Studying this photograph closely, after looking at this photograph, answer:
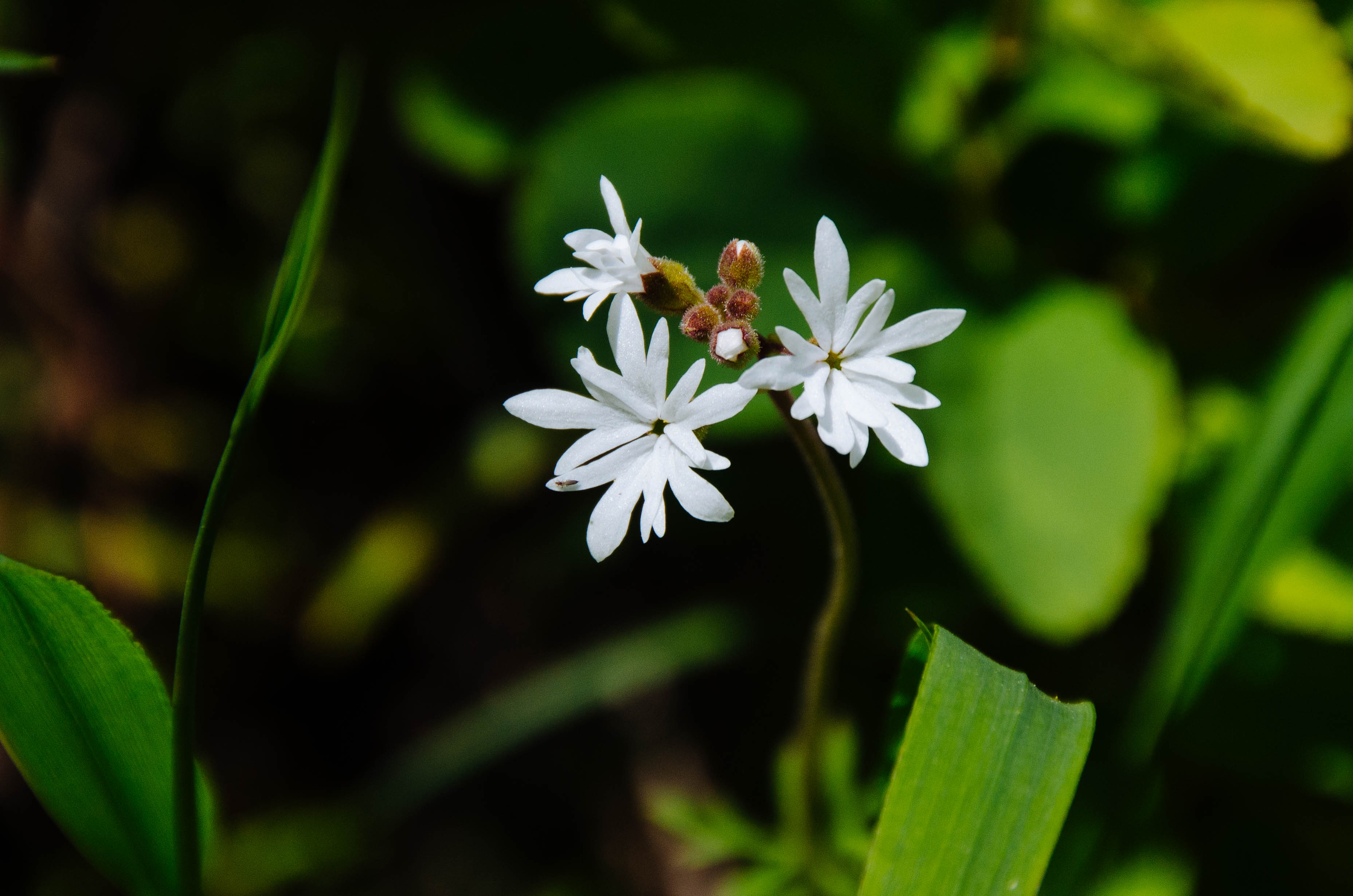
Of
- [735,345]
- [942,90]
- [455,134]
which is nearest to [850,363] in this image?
[735,345]

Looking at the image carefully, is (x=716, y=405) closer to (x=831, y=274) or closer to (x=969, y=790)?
(x=831, y=274)

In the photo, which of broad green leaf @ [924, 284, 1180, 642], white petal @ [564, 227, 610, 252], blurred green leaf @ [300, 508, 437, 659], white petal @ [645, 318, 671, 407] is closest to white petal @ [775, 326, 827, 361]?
white petal @ [645, 318, 671, 407]

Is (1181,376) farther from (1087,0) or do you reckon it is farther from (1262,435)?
(1087,0)

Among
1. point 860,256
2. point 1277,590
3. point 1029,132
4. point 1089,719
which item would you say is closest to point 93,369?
point 860,256

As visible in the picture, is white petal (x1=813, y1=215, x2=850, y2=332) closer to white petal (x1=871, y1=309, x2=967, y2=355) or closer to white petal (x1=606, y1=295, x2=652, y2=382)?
white petal (x1=871, y1=309, x2=967, y2=355)

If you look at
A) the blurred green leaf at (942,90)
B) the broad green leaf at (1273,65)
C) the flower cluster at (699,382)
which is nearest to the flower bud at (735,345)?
the flower cluster at (699,382)
